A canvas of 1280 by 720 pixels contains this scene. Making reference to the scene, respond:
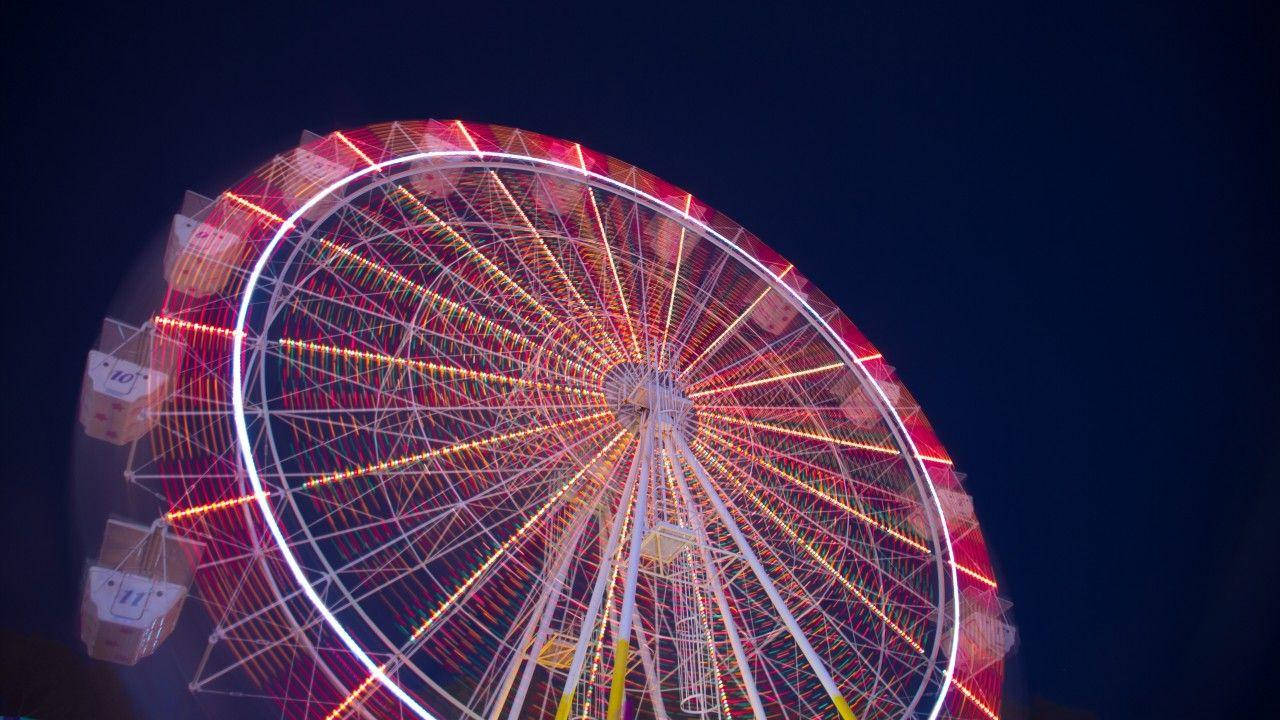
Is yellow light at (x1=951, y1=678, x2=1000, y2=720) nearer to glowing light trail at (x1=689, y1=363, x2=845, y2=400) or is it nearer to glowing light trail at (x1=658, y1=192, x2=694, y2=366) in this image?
glowing light trail at (x1=689, y1=363, x2=845, y2=400)

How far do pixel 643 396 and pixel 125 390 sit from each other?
7.89 m

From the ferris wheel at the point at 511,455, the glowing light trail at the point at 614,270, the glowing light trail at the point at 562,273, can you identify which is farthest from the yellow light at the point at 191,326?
the glowing light trail at the point at 614,270

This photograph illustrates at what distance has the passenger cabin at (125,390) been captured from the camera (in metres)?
10.1

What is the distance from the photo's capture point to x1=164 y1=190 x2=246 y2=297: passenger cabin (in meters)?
11.1

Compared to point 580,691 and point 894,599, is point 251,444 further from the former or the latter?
point 894,599

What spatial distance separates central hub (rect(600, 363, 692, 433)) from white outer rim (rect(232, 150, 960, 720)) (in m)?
3.63

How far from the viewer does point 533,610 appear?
42.9 ft

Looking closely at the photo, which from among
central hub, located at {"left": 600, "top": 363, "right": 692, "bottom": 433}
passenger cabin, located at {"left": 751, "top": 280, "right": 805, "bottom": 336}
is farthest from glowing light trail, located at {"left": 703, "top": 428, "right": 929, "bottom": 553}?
passenger cabin, located at {"left": 751, "top": 280, "right": 805, "bottom": 336}

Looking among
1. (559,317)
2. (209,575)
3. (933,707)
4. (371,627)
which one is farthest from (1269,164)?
(209,575)

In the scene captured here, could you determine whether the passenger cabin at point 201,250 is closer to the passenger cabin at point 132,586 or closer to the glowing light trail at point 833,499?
the passenger cabin at point 132,586

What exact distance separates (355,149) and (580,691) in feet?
35.0

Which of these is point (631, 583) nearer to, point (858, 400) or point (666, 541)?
point (666, 541)

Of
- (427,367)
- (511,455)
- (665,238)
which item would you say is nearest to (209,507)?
(427,367)

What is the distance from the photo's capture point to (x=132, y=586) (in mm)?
9578
